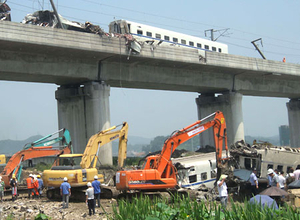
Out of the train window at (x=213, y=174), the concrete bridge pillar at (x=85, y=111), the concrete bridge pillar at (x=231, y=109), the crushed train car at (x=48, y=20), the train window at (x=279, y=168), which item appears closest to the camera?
the train window at (x=279, y=168)

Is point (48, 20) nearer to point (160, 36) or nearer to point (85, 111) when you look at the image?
point (85, 111)

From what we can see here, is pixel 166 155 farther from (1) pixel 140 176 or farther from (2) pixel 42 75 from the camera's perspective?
(2) pixel 42 75

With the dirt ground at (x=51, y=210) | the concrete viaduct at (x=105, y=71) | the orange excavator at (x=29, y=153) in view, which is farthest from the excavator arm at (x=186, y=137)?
the concrete viaduct at (x=105, y=71)

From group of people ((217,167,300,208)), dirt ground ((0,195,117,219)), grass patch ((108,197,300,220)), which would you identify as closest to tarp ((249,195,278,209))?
grass patch ((108,197,300,220))

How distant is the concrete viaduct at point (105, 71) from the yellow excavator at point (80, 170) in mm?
7580

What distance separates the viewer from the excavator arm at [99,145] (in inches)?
928

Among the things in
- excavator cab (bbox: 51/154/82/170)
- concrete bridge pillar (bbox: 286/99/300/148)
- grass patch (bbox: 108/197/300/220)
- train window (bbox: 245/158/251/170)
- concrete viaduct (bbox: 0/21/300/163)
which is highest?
concrete viaduct (bbox: 0/21/300/163)

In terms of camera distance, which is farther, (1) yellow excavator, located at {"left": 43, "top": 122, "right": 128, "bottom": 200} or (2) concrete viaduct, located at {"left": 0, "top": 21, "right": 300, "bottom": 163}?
(2) concrete viaduct, located at {"left": 0, "top": 21, "right": 300, "bottom": 163}

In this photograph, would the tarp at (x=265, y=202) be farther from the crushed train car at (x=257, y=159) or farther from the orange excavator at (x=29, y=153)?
the orange excavator at (x=29, y=153)

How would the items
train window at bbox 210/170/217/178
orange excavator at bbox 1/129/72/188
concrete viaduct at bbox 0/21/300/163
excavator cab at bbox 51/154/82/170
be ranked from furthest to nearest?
concrete viaduct at bbox 0/21/300/163
orange excavator at bbox 1/129/72/188
train window at bbox 210/170/217/178
excavator cab at bbox 51/154/82/170

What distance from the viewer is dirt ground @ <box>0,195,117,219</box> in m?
18.1

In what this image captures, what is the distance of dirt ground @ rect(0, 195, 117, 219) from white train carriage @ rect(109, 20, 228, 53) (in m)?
16.0

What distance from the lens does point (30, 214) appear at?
18531 mm

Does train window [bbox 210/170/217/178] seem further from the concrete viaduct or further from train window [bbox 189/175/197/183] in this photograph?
the concrete viaduct
